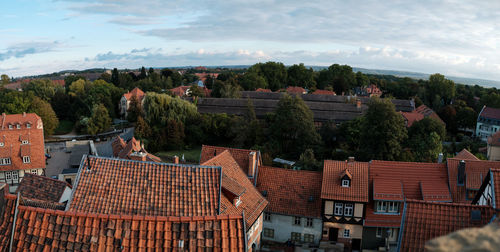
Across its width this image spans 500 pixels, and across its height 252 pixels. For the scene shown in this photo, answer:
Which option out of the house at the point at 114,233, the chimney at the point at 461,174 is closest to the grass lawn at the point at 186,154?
the chimney at the point at 461,174

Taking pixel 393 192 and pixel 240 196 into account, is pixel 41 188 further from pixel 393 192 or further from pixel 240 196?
pixel 393 192

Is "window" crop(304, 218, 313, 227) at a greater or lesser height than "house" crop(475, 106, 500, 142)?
lesser

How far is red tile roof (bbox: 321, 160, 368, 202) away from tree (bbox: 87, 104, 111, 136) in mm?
55566

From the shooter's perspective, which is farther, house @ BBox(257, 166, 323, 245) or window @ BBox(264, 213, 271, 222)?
window @ BBox(264, 213, 271, 222)

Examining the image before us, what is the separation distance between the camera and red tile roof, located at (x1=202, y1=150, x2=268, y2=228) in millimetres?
22306

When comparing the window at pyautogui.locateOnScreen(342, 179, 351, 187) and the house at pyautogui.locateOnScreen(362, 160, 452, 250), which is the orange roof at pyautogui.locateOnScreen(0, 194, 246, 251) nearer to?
the window at pyautogui.locateOnScreen(342, 179, 351, 187)

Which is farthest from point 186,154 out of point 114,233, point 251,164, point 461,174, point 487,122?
point 487,122

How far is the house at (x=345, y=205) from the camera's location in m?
27.2

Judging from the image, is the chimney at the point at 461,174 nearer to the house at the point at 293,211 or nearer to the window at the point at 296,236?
the house at the point at 293,211

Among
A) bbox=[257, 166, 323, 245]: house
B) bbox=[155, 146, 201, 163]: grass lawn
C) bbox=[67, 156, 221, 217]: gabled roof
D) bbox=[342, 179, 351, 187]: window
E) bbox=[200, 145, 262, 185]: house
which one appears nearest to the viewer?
bbox=[67, 156, 221, 217]: gabled roof

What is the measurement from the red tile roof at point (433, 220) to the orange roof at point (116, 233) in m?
8.78

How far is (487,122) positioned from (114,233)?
83.2 m

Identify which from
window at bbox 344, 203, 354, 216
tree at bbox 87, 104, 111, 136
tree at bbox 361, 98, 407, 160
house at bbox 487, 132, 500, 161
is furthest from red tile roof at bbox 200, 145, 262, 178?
tree at bbox 87, 104, 111, 136

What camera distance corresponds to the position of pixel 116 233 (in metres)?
10.1
